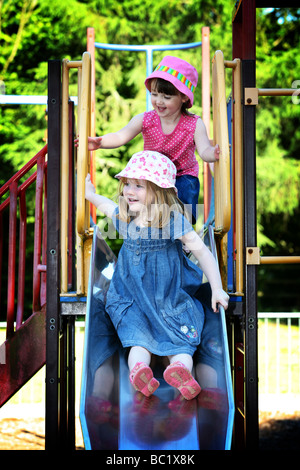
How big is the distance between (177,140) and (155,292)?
3.24 ft

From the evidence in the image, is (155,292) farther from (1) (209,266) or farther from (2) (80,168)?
(2) (80,168)

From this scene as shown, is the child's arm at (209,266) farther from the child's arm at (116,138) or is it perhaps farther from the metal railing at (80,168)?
the child's arm at (116,138)

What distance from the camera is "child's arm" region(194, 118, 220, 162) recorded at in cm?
288

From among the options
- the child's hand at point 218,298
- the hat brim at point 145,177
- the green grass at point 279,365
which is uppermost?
the hat brim at point 145,177

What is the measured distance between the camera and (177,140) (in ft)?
10.8

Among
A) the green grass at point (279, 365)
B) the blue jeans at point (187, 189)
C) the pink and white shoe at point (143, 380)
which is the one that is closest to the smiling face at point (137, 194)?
the blue jeans at point (187, 189)

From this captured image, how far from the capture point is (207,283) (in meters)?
2.88

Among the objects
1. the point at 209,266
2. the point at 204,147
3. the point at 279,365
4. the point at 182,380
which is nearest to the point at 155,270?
the point at 209,266

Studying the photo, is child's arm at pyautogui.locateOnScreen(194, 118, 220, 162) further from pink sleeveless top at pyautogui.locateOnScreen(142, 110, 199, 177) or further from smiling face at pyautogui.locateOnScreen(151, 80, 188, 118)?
smiling face at pyautogui.locateOnScreen(151, 80, 188, 118)

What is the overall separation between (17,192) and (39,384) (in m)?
5.35

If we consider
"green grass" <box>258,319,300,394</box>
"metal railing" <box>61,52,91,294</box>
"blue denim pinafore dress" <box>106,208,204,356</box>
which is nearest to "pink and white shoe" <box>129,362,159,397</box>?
"blue denim pinafore dress" <box>106,208,204,356</box>

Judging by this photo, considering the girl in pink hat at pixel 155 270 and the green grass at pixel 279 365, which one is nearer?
the girl in pink hat at pixel 155 270

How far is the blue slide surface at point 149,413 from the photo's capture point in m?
2.41
